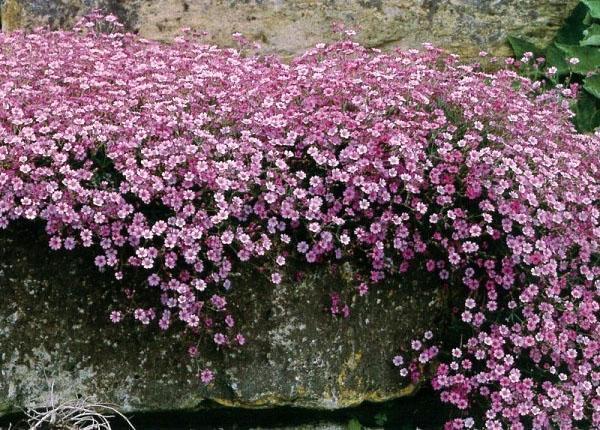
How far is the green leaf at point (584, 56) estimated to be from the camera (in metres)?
5.38

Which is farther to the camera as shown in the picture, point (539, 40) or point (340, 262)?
point (539, 40)

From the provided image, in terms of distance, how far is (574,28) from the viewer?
562 cm

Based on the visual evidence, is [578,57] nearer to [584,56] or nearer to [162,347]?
[584,56]

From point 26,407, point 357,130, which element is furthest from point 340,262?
point 26,407

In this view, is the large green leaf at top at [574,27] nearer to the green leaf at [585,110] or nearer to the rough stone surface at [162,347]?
the green leaf at [585,110]

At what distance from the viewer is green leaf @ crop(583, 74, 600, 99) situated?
17.4 feet

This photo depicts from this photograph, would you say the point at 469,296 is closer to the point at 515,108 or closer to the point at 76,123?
the point at 515,108

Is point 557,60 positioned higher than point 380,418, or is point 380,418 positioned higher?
point 557,60

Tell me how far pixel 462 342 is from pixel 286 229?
0.94m

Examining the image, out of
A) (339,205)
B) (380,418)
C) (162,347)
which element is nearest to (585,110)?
(339,205)

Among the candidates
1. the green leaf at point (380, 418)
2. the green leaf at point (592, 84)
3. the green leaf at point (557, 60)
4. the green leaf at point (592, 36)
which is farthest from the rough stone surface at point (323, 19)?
the green leaf at point (380, 418)

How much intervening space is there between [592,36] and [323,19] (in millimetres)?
1757

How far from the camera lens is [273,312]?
139 inches

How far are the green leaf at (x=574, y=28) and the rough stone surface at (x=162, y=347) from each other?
287 centimetres
